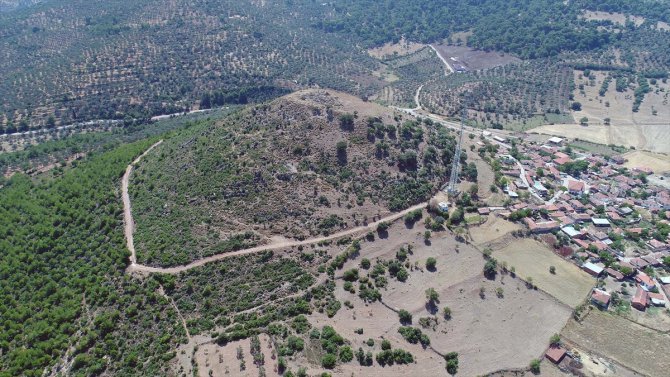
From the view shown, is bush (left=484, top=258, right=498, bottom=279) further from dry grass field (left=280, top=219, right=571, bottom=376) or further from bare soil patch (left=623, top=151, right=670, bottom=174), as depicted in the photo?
bare soil patch (left=623, top=151, right=670, bottom=174)

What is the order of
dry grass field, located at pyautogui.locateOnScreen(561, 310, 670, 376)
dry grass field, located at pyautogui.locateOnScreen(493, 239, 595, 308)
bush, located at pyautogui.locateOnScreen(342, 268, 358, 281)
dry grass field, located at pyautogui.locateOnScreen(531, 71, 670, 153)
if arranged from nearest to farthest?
dry grass field, located at pyautogui.locateOnScreen(561, 310, 670, 376) < bush, located at pyautogui.locateOnScreen(342, 268, 358, 281) < dry grass field, located at pyautogui.locateOnScreen(493, 239, 595, 308) < dry grass field, located at pyautogui.locateOnScreen(531, 71, 670, 153)

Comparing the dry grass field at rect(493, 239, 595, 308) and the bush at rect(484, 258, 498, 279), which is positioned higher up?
the bush at rect(484, 258, 498, 279)

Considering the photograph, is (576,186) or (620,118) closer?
(576,186)

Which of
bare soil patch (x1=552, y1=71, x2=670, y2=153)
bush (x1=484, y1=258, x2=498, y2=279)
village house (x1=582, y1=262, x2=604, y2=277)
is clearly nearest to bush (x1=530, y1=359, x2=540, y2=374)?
bush (x1=484, y1=258, x2=498, y2=279)

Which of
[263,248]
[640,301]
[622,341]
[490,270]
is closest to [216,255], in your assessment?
[263,248]

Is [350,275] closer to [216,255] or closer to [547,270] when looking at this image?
[216,255]

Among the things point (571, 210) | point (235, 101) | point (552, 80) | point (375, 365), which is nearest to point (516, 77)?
point (552, 80)

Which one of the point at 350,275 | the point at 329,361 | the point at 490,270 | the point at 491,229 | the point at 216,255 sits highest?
the point at 216,255

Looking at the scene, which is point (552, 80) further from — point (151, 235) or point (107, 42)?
point (107, 42)

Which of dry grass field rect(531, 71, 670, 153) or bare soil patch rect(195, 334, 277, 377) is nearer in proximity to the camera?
bare soil patch rect(195, 334, 277, 377)
